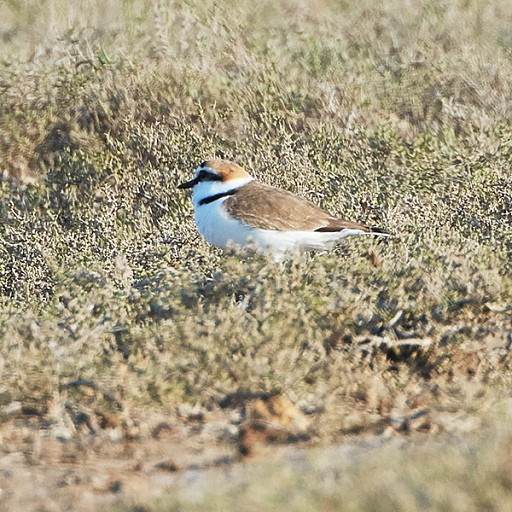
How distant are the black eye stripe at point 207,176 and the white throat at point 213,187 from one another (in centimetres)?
3

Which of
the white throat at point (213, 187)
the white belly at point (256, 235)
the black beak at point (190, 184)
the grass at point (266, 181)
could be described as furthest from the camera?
the black beak at point (190, 184)

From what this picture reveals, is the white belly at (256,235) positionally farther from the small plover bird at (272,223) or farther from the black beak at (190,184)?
the black beak at (190,184)

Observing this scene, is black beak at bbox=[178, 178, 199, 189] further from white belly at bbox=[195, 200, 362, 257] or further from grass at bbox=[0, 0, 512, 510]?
white belly at bbox=[195, 200, 362, 257]

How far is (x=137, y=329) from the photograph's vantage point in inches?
192

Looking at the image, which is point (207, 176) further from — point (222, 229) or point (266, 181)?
point (266, 181)

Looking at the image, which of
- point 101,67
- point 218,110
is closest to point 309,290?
point 218,110

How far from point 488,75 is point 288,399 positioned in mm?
5844

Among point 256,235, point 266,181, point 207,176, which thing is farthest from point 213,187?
point 266,181

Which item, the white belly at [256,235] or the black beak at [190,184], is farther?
the black beak at [190,184]

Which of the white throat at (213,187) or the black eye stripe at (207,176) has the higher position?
the black eye stripe at (207,176)

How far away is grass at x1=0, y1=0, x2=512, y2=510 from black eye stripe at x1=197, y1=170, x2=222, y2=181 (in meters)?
0.44

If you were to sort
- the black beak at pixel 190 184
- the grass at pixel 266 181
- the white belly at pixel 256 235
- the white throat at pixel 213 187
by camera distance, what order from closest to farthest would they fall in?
the grass at pixel 266 181, the white belly at pixel 256 235, the white throat at pixel 213 187, the black beak at pixel 190 184

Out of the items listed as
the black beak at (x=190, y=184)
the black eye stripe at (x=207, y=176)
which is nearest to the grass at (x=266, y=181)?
the black beak at (x=190, y=184)

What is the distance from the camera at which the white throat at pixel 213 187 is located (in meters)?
7.07
